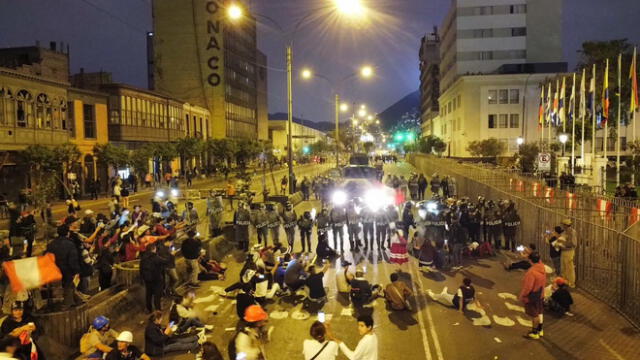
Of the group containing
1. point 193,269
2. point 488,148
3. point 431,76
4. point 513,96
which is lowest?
point 193,269

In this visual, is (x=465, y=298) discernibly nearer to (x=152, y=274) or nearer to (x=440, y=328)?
(x=440, y=328)

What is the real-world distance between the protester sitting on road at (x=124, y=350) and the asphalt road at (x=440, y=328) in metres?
1.40

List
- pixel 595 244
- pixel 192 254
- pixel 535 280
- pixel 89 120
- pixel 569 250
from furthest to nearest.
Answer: pixel 89 120 < pixel 192 254 < pixel 569 250 < pixel 595 244 < pixel 535 280

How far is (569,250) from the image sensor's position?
13.7m

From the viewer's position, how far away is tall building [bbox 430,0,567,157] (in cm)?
6988

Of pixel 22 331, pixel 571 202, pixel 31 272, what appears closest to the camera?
pixel 22 331

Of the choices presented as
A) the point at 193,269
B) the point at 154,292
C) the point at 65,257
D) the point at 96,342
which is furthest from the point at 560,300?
the point at 65,257

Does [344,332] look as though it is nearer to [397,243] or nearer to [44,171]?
[397,243]

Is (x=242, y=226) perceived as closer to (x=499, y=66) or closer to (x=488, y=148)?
(x=488, y=148)

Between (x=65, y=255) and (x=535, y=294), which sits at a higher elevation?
(x=65, y=255)

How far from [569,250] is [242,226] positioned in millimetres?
10418

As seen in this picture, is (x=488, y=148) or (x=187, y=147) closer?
(x=187, y=147)

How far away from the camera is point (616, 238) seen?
12.0 m

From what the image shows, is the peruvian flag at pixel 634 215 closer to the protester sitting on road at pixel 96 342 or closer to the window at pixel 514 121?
the protester sitting on road at pixel 96 342
